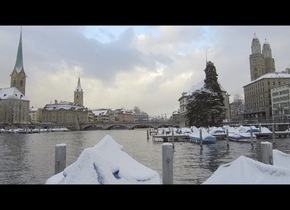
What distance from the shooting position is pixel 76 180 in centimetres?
514

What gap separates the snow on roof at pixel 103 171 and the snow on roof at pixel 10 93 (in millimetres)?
144653

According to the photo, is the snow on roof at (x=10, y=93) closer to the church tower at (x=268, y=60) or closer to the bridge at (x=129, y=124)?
the bridge at (x=129, y=124)

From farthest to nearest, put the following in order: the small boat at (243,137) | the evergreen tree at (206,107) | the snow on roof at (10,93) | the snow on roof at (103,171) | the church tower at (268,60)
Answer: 1. the church tower at (268,60)
2. the snow on roof at (10,93)
3. the evergreen tree at (206,107)
4. the small boat at (243,137)
5. the snow on roof at (103,171)

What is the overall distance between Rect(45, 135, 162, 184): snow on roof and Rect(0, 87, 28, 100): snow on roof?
145 metres

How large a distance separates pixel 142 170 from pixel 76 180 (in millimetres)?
2684

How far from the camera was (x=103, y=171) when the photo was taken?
18.3ft

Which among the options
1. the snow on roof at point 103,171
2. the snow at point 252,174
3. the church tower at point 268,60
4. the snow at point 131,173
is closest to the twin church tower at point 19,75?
the church tower at point 268,60

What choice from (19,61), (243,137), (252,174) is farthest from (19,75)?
(252,174)

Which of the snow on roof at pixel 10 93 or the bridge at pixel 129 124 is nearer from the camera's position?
the bridge at pixel 129 124

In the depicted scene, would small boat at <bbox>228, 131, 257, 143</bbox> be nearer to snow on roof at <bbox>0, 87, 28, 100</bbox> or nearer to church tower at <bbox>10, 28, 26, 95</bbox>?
snow on roof at <bbox>0, 87, 28, 100</bbox>

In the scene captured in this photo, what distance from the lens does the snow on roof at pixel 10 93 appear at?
13910cm

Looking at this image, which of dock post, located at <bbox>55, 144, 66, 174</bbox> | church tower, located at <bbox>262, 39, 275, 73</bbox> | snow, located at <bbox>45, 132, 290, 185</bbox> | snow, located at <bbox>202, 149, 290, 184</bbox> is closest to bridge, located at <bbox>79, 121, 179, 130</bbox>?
church tower, located at <bbox>262, 39, 275, 73</bbox>

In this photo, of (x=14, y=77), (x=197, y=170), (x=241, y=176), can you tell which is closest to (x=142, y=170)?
(x=241, y=176)
